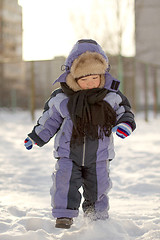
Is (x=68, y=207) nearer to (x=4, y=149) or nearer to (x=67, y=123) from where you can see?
(x=67, y=123)

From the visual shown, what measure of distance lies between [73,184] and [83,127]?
1.15 ft

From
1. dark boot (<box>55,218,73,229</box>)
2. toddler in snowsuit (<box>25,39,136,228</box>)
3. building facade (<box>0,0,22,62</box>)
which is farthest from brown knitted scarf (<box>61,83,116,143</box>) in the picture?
building facade (<box>0,0,22,62</box>)

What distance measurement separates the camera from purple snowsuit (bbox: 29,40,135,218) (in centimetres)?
231

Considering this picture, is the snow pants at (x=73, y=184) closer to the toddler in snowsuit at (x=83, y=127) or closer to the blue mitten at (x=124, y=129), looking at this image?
the toddler in snowsuit at (x=83, y=127)

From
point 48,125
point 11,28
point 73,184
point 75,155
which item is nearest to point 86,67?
point 48,125

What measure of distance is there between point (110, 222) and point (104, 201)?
136 millimetres

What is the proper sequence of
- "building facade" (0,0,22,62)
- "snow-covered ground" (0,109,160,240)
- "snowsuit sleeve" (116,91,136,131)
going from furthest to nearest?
"building facade" (0,0,22,62), "snowsuit sleeve" (116,91,136,131), "snow-covered ground" (0,109,160,240)

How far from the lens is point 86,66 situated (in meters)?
2.35

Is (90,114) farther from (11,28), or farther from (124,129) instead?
(11,28)

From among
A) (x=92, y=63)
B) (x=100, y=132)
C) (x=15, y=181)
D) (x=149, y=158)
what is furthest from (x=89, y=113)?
(x=149, y=158)

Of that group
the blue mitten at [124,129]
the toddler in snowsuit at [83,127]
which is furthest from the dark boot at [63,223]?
the blue mitten at [124,129]

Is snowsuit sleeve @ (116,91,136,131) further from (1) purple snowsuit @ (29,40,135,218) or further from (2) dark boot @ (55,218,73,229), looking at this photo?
(2) dark boot @ (55,218,73,229)

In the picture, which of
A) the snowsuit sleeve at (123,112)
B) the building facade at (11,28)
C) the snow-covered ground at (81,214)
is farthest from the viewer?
the building facade at (11,28)

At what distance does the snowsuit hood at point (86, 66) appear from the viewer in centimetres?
235
